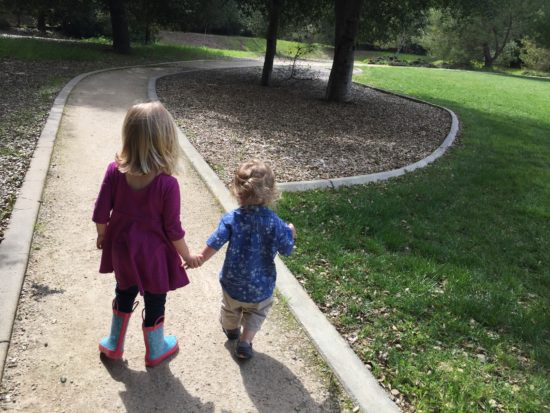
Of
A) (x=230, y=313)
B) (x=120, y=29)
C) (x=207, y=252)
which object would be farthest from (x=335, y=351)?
(x=120, y=29)

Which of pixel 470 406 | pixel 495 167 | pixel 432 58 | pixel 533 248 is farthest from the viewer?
pixel 432 58

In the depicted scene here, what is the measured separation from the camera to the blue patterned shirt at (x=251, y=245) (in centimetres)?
282

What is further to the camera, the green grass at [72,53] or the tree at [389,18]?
the green grass at [72,53]

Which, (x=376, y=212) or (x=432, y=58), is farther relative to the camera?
(x=432, y=58)

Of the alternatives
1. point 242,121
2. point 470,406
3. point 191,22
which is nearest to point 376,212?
point 470,406

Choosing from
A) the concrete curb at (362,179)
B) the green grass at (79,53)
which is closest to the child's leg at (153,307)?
the concrete curb at (362,179)

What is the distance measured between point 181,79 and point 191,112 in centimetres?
552

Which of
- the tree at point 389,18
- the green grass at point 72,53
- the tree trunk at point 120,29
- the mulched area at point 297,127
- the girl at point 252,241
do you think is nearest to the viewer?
the girl at point 252,241

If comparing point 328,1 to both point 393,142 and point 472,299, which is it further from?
point 472,299

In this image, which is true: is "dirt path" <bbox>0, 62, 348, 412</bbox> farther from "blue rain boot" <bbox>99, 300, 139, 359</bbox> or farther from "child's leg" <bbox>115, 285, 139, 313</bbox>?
"child's leg" <bbox>115, 285, 139, 313</bbox>

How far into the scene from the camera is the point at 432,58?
184ft

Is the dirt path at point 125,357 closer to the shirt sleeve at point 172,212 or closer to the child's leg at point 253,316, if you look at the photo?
the child's leg at point 253,316

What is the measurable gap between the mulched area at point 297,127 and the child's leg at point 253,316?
3.60 meters

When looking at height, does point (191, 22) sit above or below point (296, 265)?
above
